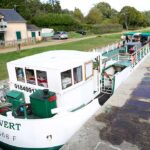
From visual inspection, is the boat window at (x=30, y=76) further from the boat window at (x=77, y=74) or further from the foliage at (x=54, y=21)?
the foliage at (x=54, y=21)

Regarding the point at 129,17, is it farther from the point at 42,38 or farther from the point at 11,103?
the point at 11,103

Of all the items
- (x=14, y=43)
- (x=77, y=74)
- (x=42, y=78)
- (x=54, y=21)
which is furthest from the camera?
(x=54, y=21)

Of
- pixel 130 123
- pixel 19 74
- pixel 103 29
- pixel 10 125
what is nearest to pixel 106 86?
pixel 130 123

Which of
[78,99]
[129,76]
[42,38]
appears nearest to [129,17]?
[42,38]

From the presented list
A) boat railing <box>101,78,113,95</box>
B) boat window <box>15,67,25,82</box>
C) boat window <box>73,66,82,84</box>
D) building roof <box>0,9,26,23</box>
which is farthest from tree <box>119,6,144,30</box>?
boat window <box>15,67,25,82</box>

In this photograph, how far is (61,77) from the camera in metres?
6.39

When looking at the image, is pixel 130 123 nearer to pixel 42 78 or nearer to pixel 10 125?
pixel 42 78

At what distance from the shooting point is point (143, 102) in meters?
7.47

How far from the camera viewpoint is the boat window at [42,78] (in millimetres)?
6588

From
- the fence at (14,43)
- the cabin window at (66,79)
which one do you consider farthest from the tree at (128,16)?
the cabin window at (66,79)

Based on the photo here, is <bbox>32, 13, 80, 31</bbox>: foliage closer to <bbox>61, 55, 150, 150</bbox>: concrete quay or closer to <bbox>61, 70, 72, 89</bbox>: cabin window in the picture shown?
<bbox>61, 55, 150, 150</bbox>: concrete quay

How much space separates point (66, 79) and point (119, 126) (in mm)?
2135

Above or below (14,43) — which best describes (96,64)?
above

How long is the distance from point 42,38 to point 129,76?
30.0 metres
